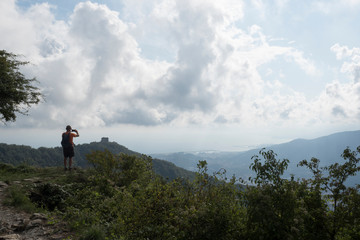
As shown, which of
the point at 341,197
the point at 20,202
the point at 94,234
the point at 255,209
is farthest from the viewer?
the point at 20,202

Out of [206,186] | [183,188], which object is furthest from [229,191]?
[183,188]

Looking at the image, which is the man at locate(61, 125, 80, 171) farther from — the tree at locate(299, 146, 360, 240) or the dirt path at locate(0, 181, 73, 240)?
the tree at locate(299, 146, 360, 240)

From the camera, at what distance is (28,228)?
6.59m

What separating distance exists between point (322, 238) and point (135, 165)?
9598 mm

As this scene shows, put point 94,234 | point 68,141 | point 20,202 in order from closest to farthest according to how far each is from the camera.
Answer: point 94,234 → point 20,202 → point 68,141

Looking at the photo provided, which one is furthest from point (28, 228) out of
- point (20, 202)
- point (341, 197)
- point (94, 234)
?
point (341, 197)

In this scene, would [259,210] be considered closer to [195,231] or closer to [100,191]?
[195,231]

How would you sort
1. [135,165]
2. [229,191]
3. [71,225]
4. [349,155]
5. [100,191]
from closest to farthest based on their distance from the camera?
[349,155]
[229,191]
[71,225]
[100,191]
[135,165]

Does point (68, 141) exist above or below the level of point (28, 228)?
above

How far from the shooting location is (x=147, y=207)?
6184 millimetres

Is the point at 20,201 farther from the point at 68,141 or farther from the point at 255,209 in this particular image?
the point at 255,209

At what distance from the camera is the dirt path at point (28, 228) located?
609 centimetres

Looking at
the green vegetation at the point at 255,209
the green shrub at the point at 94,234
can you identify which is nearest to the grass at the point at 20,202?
the green vegetation at the point at 255,209

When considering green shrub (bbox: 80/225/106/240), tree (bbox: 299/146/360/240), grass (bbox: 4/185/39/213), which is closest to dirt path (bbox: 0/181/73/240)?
grass (bbox: 4/185/39/213)
